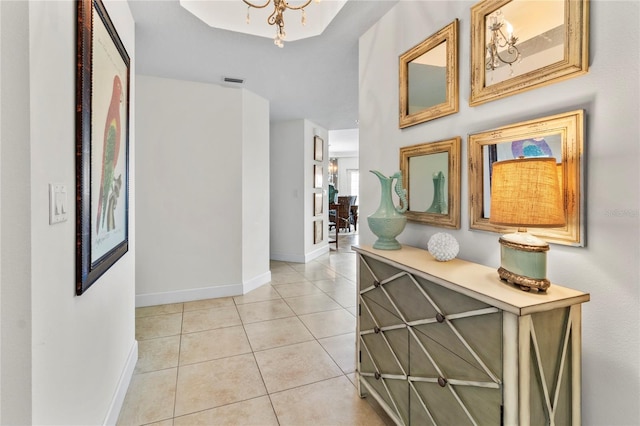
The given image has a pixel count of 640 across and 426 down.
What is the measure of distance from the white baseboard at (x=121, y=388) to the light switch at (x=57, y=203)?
1147 millimetres

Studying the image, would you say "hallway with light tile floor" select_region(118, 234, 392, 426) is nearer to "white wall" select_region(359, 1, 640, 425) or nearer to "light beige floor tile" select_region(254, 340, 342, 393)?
"light beige floor tile" select_region(254, 340, 342, 393)

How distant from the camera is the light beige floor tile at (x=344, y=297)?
3426 mm

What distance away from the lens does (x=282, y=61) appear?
2.89m

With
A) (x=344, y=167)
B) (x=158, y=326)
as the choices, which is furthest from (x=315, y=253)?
(x=344, y=167)

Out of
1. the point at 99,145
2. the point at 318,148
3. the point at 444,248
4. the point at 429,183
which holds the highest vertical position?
the point at 318,148

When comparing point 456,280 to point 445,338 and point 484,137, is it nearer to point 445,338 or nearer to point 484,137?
point 445,338

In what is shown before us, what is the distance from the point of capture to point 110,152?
61.1 inches

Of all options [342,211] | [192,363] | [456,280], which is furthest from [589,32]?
[342,211]

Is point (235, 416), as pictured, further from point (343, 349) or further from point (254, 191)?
point (254, 191)

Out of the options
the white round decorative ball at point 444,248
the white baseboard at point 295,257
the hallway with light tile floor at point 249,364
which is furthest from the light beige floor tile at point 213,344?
the white baseboard at point 295,257

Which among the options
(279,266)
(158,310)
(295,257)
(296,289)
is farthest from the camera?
(295,257)

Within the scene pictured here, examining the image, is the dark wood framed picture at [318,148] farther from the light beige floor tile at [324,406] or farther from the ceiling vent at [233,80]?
the light beige floor tile at [324,406]

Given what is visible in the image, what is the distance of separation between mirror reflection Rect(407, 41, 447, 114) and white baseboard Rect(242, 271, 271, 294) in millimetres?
2863

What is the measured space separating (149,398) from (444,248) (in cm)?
196
